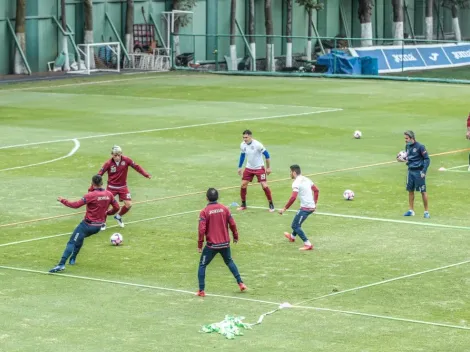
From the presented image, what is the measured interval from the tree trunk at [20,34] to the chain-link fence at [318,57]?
913cm

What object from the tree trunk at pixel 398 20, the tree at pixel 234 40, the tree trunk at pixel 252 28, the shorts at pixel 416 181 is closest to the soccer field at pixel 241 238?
the shorts at pixel 416 181

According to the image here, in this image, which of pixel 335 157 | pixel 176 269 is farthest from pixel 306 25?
pixel 176 269

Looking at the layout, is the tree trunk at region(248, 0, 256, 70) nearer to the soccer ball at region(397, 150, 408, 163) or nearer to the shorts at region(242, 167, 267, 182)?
the soccer ball at region(397, 150, 408, 163)

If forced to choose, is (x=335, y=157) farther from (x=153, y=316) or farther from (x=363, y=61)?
(x=363, y=61)

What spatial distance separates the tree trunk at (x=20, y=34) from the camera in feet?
206

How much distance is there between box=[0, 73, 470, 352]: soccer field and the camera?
17.7 meters

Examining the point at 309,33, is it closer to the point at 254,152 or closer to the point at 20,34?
the point at 20,34

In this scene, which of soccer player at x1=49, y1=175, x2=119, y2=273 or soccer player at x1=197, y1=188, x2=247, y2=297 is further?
soccer player at x1=49, y1=175, x2=119, y2=273

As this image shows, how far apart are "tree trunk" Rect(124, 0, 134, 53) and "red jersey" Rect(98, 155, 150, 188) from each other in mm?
44087

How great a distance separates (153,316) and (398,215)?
9833mm

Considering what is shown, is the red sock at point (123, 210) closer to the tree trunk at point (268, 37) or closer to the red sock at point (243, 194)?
the red sock at point (243, 194)

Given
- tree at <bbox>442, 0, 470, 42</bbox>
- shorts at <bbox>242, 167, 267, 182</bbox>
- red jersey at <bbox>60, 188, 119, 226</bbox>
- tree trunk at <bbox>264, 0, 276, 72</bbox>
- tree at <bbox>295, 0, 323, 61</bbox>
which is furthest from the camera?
tree at <bbox>442, 0, 470, 42</bbox>

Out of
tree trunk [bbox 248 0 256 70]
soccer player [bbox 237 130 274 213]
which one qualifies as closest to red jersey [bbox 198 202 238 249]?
soccer player [bbox 237 130 274 213]

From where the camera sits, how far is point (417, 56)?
7106 cm
